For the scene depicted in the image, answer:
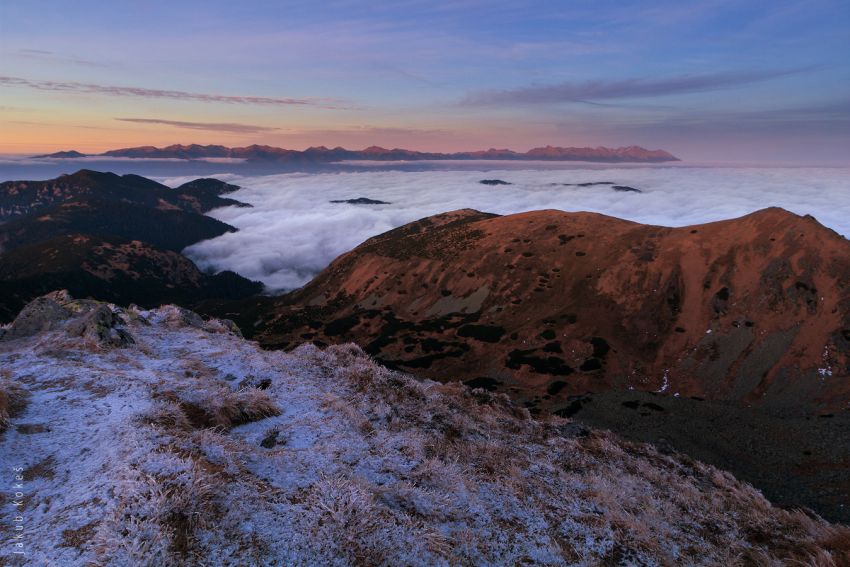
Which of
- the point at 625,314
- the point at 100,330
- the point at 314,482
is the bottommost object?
the point at 625,314

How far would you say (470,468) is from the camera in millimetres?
13312

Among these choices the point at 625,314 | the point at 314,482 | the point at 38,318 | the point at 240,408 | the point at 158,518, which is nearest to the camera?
the point at 158,518

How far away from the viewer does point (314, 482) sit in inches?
392

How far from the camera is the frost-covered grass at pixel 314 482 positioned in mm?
7672

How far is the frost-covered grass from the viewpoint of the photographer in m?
7.67

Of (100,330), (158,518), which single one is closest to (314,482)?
(158,518)

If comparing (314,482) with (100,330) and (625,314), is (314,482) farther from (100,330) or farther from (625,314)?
(625,314)

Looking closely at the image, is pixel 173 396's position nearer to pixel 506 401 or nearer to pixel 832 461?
pixel 506 401

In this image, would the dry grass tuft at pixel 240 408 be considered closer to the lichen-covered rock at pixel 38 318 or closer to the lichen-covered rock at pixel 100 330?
the lichen-covered rock at pixel 100 330

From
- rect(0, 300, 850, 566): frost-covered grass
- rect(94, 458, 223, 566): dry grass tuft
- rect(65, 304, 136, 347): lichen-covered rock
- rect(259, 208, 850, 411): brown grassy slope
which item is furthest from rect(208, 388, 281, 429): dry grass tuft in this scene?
rect(259, 208, 850, 411): brown grassy slope

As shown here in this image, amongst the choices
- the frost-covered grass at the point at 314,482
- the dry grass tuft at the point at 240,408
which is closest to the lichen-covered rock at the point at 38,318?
the frost-covered grass at the point at 314,482

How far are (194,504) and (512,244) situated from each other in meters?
167

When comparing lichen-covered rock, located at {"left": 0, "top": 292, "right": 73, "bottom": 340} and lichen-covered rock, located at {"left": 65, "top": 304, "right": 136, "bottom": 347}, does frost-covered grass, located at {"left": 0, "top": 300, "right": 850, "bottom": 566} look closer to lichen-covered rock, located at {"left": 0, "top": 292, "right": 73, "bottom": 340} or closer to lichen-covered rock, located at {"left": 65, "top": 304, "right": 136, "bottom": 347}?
lichen-covered rock, located at {"left": 65, "top": 304, "right": 136, "bottom": 347}

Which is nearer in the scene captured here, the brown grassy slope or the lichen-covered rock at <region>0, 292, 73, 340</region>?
the lichen-covered rock at <region>0, 292, 73, 340</region>
